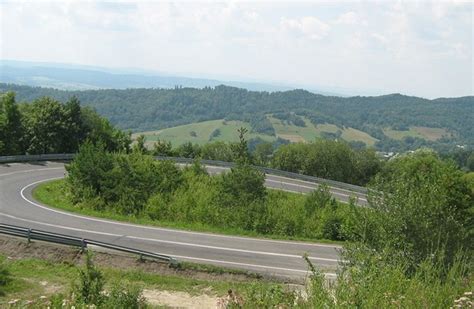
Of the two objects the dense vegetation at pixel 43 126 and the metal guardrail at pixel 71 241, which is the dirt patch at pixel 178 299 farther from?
the dense vegetation at pixel 43 126

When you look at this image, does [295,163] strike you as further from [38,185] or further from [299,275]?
[299,275]

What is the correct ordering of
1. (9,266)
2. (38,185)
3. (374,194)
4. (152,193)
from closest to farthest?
(374,194), (9,266), (152,193), (38,185)

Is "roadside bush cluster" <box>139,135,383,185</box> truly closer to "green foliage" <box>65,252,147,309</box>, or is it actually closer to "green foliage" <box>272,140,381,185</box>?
"green foliage" <box>272,140,381,185</box>

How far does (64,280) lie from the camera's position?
1870cm

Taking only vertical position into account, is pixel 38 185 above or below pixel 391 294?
below

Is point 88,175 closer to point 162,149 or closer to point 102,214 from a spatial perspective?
point 102,214

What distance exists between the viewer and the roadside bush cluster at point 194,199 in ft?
98.6

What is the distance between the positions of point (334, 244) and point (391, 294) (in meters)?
21.1

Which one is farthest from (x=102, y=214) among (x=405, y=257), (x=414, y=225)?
(x=405, y=257)

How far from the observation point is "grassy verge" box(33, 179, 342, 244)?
28281 millimetres

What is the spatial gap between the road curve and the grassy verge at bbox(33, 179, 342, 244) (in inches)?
31.7

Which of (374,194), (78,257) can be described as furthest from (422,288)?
(78,257)

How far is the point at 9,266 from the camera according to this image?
19.8 meters

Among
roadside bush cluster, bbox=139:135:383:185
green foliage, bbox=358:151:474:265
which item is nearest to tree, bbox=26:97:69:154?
roadside bush cluster, bbox=139:135:383:185
